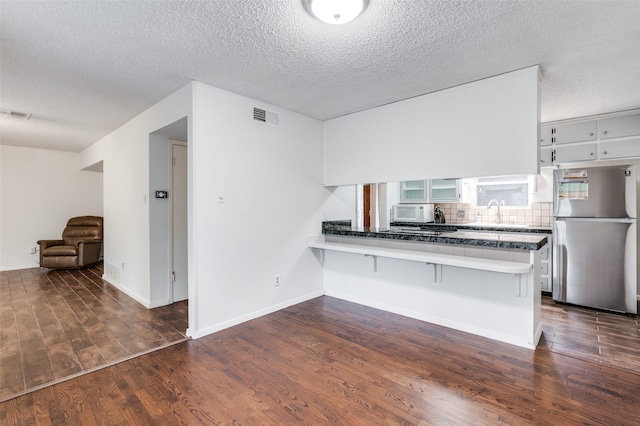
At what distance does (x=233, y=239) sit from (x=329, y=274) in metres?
1.58

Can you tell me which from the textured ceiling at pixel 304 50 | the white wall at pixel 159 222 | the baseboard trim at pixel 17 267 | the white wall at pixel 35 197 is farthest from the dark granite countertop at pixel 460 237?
the baseboard trim at pixel 17 267

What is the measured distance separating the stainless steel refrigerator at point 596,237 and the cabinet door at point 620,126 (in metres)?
0.52

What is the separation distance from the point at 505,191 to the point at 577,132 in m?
1.17

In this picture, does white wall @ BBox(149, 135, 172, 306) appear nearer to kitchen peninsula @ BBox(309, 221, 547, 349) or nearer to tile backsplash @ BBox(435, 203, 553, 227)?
kitchen peninsula @ BBox(309, 221, 547, 349)

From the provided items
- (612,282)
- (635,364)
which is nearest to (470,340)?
(635,364)

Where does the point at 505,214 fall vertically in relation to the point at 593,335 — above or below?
above

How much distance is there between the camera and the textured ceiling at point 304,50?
1847mm

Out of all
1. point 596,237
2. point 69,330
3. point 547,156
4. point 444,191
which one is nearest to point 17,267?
point 69,330

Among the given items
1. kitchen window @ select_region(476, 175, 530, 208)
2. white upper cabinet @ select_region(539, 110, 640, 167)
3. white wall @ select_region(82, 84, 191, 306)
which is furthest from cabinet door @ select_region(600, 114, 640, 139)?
white wall @ select_region(82, 84, 191, 306)

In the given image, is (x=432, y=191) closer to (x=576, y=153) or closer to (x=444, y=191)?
(x=444, y=191)

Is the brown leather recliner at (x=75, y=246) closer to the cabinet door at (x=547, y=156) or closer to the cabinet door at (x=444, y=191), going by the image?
the cabinet door at (x=444, y=191)

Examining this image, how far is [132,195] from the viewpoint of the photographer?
411cm

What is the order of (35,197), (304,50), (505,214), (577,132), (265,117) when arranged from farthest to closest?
(35,197) < (505,214) < (577,132) < (265,117) < (304,50)

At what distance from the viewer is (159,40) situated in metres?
2.17
